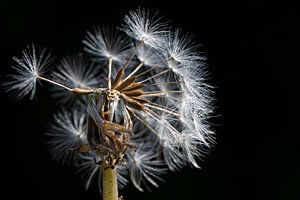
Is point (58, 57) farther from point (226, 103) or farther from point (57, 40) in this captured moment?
point (226, 103)

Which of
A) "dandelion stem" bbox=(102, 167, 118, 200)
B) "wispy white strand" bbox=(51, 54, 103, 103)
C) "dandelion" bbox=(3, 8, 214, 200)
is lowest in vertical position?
"dandelion stem" bbox=(102, 167, 118, 200)

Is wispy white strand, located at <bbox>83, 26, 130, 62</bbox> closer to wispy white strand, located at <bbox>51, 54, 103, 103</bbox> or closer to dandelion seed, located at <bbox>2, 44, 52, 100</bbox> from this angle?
wispy white strand, located at <bbox>51, 54, 103, 103</bbox>

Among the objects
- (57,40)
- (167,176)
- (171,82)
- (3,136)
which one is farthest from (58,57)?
(171,82)

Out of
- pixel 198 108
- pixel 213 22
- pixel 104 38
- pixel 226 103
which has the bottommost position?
pixel 198 108

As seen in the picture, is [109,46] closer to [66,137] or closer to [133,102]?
[66,137]

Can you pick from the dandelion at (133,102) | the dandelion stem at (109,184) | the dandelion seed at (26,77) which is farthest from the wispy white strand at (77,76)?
the dandelion stem at (109,184)

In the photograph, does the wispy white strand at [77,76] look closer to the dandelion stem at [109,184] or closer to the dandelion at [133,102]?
the dandelion at [133,102]

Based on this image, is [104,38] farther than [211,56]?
No

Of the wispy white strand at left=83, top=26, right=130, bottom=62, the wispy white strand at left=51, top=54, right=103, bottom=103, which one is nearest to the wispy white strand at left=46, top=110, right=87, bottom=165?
the wispy white strand at left=51, top=54, right=103, bottom=103
